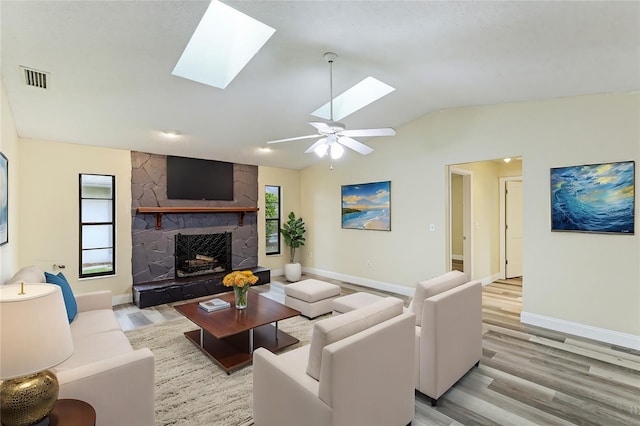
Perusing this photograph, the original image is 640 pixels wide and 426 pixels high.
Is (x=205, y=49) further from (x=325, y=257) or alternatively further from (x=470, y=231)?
(x=470, y=231)

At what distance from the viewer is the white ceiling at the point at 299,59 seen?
2229 mm

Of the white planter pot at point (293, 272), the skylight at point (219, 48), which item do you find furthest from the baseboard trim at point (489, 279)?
the skylight at point (219, 48)

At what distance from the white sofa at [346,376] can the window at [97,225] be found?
13.5 feet

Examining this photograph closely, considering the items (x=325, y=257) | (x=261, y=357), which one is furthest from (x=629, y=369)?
(x=325, y=257)

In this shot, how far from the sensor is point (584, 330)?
356 cm

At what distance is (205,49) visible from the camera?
128 inches

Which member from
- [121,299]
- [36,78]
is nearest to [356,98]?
Answer: [36,78]

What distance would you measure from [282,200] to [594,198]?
5403mm

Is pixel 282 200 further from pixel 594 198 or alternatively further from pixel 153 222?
pixel 594 198

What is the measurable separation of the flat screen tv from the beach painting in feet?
7.81

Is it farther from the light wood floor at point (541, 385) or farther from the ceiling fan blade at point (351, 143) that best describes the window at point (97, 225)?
the light wood floor at point (541, 385)

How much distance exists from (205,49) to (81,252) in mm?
3658

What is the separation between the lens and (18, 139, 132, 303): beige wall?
421 cm

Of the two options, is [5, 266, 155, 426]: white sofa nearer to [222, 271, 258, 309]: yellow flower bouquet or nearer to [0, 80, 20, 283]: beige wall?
[222, 271, 258, 309]: yellow flower bouquet
